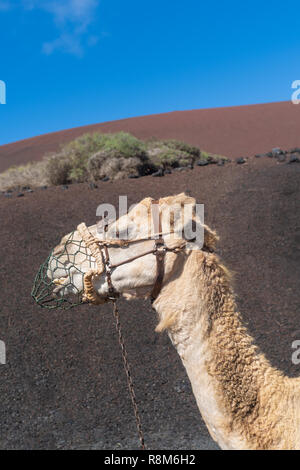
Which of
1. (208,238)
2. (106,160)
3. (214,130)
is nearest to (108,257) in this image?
(208,238)

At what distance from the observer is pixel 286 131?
141 ft

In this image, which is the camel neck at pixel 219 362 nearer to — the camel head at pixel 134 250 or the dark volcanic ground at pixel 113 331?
the camel head at pixel 134 250

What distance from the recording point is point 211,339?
8.38 feet

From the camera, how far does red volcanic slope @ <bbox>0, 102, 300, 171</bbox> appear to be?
41.4m

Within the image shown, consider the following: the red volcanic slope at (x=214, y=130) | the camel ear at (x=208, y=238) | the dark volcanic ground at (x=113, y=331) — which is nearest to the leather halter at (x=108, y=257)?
the camel ear at (x=208, y=238)

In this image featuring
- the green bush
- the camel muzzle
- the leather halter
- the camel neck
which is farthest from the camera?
the green bush

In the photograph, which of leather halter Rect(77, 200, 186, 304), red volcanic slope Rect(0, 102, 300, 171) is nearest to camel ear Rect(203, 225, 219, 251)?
leather halter Rect(77, 200, 186, 304)

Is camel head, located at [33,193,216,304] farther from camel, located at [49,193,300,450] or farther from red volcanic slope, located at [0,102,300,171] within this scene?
red volcanic slope, located at [0,102,300,171]

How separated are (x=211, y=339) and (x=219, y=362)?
5.0 inches

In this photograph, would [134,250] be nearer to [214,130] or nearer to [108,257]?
[108,257]

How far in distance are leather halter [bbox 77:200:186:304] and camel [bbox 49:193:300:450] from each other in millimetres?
20

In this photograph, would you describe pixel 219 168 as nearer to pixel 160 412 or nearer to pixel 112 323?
pixel 112 323

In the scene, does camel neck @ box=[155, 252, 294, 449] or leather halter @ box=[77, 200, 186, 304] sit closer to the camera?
camel neck @ box=[155, 252, 294, 449]
